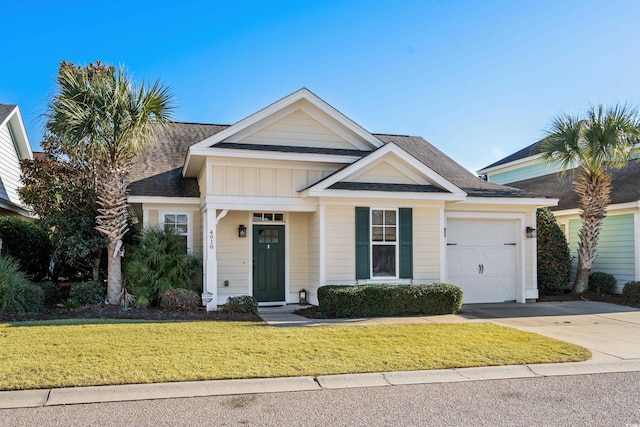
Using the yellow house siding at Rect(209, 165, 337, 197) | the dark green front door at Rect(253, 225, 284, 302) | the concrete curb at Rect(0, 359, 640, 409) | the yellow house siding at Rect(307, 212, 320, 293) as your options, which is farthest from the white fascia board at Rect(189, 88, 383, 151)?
the concrete curb at Rect(0, 359, 640, 409)

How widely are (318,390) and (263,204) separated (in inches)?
297

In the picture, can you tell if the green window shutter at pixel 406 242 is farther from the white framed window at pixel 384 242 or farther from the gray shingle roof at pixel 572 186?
the gray shingle roof at pixel 572 186

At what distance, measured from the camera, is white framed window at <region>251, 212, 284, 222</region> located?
14516 millimetres

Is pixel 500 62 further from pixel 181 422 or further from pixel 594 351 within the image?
pixel 181 422

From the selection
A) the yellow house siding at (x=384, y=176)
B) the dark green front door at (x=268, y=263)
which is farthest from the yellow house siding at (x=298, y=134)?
the dark green front door at (x=268, y=263)

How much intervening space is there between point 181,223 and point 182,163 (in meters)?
2.77

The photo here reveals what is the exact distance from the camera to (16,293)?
38.7 feet

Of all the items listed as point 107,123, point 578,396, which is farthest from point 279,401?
point 107,123

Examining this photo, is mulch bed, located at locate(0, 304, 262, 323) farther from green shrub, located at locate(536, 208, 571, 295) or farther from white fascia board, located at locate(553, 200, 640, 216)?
white fascia board, located at locate(553, 200, 640, 216)

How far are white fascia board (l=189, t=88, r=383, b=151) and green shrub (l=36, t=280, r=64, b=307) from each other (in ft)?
18.0

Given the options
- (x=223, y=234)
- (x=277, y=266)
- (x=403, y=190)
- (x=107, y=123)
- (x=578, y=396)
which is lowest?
(x=578, y=396)

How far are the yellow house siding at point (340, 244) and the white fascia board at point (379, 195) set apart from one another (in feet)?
1.69

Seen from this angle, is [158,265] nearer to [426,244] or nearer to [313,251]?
[313,251]

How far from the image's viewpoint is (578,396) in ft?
20.6
